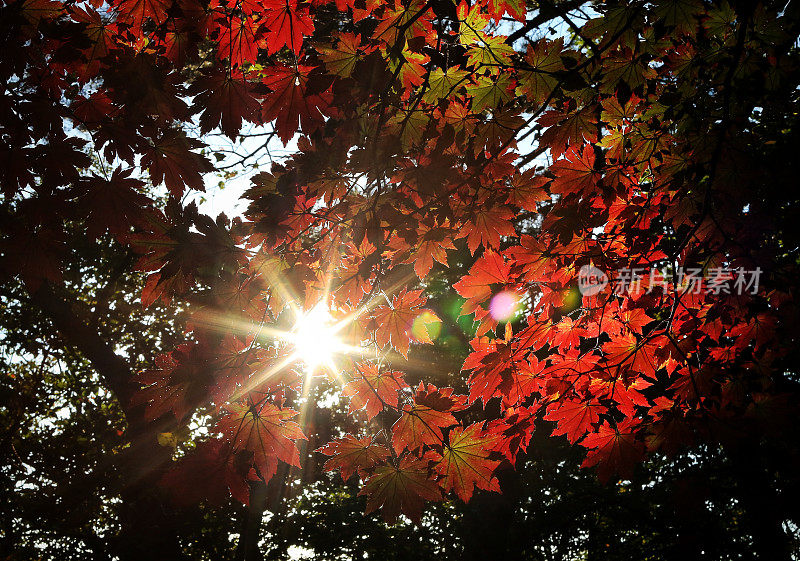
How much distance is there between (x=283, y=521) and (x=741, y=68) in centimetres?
926

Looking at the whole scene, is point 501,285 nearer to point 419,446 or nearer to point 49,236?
point 419,446

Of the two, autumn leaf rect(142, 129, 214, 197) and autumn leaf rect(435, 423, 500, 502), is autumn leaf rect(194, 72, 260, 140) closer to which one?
autumn leaf rect(142, 129, 214, 197)

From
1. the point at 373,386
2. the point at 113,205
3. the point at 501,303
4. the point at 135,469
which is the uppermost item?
the point at 135,469

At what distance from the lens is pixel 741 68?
8.03 feet

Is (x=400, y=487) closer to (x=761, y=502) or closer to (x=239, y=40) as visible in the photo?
(x=239, y=40)

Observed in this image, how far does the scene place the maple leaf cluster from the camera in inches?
66.2

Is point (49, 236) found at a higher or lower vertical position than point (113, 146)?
lower

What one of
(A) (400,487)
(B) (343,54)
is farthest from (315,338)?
(B) (343,54)

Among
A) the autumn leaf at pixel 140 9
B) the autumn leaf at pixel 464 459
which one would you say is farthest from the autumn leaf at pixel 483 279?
the autumn leaf at pixel 140 9

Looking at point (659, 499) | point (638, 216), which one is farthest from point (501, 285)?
point (659, 499)

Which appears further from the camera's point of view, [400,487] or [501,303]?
[501,303]

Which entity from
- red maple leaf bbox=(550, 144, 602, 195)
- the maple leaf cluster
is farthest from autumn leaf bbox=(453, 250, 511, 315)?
red maple leaf bbox=(550, 144, 602, 195)

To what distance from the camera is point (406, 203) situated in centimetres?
199

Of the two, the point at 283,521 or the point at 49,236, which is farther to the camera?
the point at 283,521
